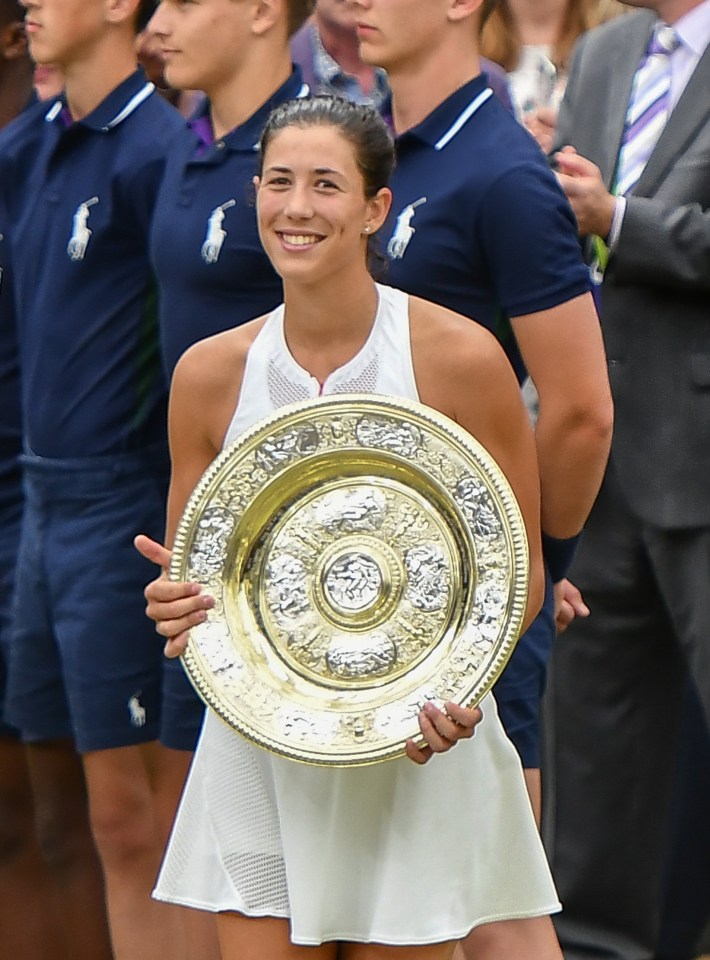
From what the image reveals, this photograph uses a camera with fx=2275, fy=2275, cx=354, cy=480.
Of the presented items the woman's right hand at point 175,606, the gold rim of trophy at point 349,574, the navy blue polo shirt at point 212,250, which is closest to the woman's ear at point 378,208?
the gold rim of trophy at point 349,574

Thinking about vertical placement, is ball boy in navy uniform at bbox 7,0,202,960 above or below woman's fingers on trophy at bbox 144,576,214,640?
below

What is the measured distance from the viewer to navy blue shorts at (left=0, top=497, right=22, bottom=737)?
4.28m

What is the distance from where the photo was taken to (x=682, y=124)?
4.07 m

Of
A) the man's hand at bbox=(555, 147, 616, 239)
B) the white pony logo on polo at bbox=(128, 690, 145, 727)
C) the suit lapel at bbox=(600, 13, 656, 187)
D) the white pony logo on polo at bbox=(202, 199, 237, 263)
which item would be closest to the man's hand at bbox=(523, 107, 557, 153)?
the suit lapel at bbox=(600, 13, 656, 187)

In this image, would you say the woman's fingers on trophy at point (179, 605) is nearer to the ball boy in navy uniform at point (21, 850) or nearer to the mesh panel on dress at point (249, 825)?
the mesh panel on dress at point (249, 825)

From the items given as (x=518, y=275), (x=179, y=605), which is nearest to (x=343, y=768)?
(x=179, y=605)

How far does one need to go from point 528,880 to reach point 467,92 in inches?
49.1

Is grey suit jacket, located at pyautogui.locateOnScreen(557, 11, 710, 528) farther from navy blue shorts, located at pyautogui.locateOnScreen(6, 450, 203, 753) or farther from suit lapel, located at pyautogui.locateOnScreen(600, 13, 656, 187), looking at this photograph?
navy blue shorts, located at pyautogui.locateOnScreen(6, 450, 203, 753)

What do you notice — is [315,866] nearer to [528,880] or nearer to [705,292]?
[528,880]

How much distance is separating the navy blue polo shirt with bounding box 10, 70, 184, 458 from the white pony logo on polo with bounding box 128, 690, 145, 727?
1.42ft

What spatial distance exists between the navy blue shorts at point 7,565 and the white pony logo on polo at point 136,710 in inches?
16.3

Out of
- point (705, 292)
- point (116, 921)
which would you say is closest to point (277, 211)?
point (705, 292)

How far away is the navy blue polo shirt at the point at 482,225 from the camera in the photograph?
340cm

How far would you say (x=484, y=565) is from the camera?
9.82ft
